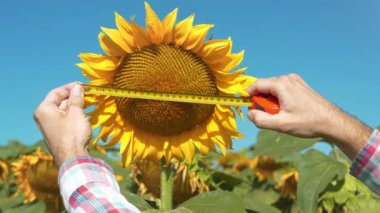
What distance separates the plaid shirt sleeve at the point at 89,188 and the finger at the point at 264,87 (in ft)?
2.36

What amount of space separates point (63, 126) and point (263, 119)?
75 cm

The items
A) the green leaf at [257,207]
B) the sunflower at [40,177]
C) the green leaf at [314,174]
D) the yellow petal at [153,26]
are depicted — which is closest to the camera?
the yellow petal at [153,26]

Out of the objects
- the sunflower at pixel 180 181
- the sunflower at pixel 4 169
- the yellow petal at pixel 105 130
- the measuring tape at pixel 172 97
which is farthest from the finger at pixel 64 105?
the sunflower at pixel 4 169

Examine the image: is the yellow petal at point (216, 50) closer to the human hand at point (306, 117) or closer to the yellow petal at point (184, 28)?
the yellow petal at point (184, 28)

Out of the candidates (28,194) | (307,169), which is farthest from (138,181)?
(28,194)

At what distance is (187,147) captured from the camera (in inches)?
110

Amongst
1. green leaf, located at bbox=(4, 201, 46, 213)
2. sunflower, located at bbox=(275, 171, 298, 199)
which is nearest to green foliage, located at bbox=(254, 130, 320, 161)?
sunflower, located at bbox=(275, 171, 298, 199)

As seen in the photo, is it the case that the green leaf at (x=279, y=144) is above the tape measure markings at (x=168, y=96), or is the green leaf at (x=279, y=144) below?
below

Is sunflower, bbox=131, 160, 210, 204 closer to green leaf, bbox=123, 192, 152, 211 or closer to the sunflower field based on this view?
the sunflower field

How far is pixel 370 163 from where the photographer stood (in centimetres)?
238

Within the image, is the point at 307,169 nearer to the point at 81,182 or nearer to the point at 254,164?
the point at 81,182

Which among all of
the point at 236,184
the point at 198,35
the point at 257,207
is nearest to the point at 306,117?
the point at 198,35

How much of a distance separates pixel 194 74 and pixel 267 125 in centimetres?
54

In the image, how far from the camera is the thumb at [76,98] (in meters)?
2.28
